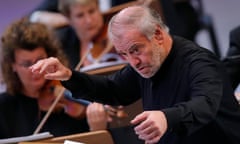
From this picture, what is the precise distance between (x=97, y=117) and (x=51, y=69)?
0.54 meters

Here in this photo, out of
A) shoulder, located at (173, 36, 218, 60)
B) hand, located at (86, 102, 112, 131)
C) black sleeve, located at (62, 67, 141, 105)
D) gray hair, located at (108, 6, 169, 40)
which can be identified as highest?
gray hair, located at (108, 6, 169, 40)

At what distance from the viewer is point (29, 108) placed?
204cm

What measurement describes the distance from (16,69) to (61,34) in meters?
0.54

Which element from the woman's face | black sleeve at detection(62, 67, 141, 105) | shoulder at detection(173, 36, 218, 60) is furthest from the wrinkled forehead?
the woman's face

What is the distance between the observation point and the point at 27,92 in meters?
2.06

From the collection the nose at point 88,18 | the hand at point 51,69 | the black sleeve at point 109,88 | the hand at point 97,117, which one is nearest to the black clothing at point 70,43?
the nose at point 88,18

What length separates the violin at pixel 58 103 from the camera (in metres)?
1.99

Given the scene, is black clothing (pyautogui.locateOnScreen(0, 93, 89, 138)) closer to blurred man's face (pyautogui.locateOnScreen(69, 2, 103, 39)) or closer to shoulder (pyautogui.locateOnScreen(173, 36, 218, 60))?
blurred man's face (pyautogui.locateOnScreen(69, 2, 103, 39))

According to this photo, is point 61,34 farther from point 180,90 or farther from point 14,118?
Answer: point 180,90

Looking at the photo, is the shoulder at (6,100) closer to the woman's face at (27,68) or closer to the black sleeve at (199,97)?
the woman's face at (27,68)

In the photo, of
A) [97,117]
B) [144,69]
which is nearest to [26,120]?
[97,117]

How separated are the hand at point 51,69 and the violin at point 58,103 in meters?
0.53

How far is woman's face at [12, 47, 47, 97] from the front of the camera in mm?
2018

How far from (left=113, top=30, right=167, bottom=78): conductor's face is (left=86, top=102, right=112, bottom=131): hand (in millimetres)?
597
